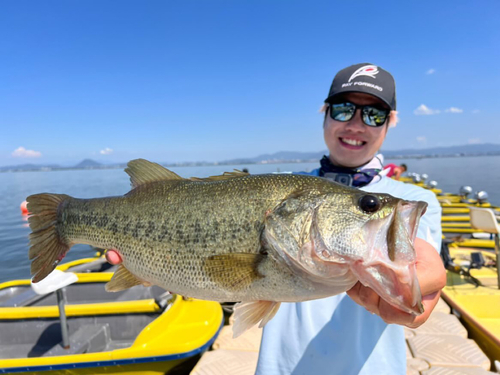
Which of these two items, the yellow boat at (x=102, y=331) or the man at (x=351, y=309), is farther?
the yellow boat at (x=102, y=331)

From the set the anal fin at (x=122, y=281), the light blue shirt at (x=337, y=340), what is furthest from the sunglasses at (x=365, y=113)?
the anal fin at (x=122, y=281)

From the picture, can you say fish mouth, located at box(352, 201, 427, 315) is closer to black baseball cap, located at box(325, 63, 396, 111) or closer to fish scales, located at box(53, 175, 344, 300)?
fish scales, located at box(53, 175, 344, 300)

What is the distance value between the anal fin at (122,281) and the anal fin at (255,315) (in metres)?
0.70

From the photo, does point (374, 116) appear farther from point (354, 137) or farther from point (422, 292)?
point (422, 292)

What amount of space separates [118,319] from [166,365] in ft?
4.79

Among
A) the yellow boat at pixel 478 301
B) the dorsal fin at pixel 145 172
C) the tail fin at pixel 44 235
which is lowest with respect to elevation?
the yellow boat at pixel 478 301

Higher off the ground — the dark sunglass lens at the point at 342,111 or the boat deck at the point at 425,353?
the dark sunglass lens at the point at 342,111

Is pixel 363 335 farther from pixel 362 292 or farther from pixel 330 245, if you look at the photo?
pixel 330 245

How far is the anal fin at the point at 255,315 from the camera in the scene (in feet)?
5.82

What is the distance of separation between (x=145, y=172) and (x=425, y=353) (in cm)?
453

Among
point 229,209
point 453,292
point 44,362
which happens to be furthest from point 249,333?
point 453,292

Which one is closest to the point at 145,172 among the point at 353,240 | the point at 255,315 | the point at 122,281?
the point at 122,281

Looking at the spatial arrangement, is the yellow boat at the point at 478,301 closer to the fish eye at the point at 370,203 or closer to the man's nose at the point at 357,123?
the man's nose at the point at 357,123

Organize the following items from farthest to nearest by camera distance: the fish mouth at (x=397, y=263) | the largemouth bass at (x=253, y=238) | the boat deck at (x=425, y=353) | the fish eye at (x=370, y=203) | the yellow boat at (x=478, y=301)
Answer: the yellow boat at (x=478, y=301), the boat deck at (x=425, y=353), the fish eye at (x=370, y=203), the largemouth bass at (x=253, y=238), the fish mouth at (x=397, y=263)
